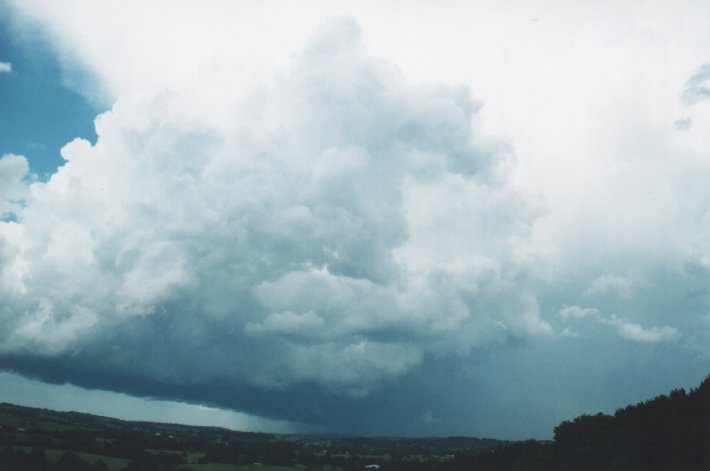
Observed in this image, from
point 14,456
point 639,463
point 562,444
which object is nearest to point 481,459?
point 562,444

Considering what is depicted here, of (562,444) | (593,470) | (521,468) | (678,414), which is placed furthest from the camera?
(521,468)

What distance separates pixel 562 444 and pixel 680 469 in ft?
145

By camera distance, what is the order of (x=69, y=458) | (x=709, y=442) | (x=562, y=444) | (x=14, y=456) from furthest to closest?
(x=69, y=458) < (x=14, y=456) < (x=562, y=444) < (x=709, y=442)

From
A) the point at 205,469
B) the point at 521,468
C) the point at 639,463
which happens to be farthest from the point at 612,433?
the point at 205,469

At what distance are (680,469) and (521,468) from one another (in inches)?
2406

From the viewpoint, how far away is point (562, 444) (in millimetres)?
116938

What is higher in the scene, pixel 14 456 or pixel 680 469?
pixel 680 469

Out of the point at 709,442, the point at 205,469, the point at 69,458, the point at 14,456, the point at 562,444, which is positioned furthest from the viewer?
the point at 205,469

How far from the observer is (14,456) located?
500 feet

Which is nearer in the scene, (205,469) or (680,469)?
(680,469)

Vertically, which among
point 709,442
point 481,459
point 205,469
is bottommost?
point 205,469

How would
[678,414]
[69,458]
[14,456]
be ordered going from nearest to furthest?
[678,414], [14,456], [69,458]

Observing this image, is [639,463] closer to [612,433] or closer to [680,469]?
[680,469]

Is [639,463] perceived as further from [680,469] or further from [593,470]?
[593,470]
